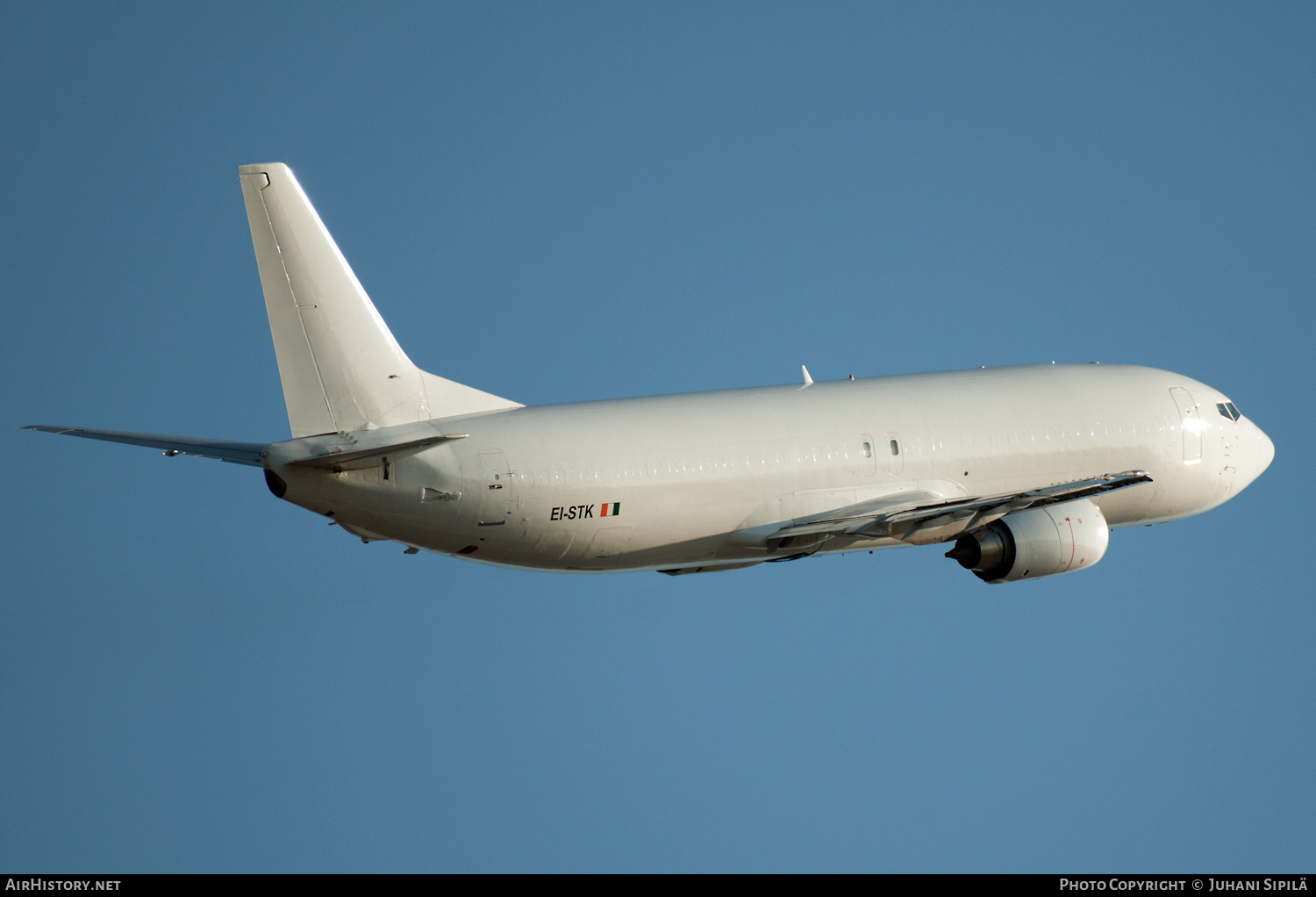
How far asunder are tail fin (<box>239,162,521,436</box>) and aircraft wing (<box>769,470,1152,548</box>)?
30.5ft

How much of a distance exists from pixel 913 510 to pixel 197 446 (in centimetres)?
1551

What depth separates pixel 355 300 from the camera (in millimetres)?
37875

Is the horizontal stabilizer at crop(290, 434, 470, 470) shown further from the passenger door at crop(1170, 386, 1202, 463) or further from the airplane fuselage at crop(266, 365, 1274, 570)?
the passenger door at crop(1170, 386, 1202, 463)

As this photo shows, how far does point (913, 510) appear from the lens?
1614 inches

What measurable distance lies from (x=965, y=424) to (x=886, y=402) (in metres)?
2.01

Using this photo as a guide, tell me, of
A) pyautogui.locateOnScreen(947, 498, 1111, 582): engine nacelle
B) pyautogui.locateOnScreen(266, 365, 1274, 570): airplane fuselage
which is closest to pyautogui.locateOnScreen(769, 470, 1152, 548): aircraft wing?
pyautogui.locateOnScreen(266, 365, 1274, 570): airplane fuselage

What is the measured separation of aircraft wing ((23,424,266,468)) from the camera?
3647 cm

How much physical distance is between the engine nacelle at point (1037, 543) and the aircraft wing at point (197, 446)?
1671cm

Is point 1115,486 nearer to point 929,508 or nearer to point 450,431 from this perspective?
point 929,508

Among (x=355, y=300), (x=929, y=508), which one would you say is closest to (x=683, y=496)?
(x=929, y=508)

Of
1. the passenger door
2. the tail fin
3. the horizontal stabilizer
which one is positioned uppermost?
→ the passenger door

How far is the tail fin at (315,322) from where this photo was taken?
3688 centimetres

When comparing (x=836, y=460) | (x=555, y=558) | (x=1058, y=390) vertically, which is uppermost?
(x=1058, y=390)

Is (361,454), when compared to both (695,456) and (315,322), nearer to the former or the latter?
(315,322)
